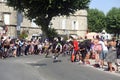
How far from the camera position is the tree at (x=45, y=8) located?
50.5 meters

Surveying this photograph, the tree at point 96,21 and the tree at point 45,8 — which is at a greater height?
the tree at point 45,8

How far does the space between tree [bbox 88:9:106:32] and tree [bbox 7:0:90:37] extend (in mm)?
51665

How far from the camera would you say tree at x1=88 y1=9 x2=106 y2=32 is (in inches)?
4171

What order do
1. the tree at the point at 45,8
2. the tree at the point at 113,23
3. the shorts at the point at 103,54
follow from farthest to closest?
the tree at the point at 113,23 → the tree at the point at 45,8 → the shorts at the point at 103,54

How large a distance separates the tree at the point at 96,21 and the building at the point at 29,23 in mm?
18066

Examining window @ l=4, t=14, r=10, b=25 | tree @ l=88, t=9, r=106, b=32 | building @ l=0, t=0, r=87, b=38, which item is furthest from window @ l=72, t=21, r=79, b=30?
tree @ l=88, t=9, r=106, b=32

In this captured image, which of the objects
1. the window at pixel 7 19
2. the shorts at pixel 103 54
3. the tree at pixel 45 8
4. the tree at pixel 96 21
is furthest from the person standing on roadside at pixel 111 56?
the tree at pixel 96 21

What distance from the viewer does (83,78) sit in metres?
18.3

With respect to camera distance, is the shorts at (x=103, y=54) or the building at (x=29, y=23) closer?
the shorts at (x=103, y=54)

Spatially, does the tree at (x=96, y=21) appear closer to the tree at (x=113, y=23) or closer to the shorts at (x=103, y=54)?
the tree at (x=113, y=23)

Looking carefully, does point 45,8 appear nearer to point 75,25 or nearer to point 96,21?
point 75,25

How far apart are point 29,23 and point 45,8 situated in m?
23.7

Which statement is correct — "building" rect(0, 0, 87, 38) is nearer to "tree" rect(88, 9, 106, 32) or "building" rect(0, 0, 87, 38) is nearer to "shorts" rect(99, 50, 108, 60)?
"tree" rect(88, 9, 106, 32)

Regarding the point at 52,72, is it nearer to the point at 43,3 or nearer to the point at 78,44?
the point at 78,44
